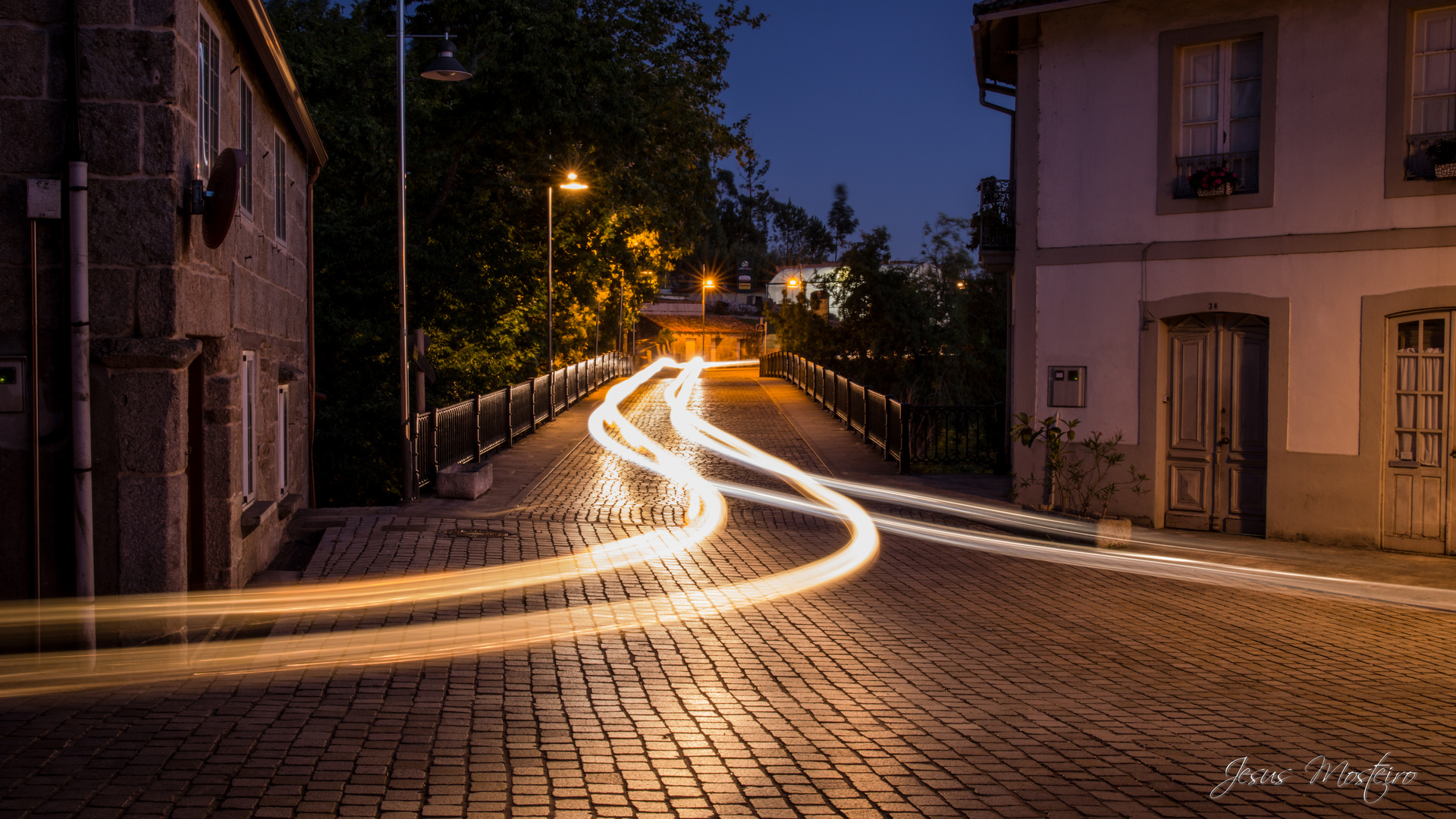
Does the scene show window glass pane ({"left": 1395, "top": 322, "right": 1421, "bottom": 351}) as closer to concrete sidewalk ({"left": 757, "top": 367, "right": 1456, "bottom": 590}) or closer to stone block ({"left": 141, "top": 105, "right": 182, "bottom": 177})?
concrete sidewalk ({"left": 757, "top": 367, "right": 1456, "bottom": 590})

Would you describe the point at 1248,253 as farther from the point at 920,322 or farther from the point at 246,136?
the point at 920,322

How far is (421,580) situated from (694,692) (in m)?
3.89

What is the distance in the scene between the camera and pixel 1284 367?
12.8 metres

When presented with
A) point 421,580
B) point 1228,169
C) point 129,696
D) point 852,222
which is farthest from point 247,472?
point 852,222

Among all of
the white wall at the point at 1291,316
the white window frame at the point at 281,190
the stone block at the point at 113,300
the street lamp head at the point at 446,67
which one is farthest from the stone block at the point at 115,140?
the white wall at the point at 1291,316

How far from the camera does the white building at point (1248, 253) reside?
12180 millimetres

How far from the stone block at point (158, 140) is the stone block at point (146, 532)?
1937 millimetres

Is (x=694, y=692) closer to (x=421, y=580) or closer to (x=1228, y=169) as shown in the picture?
(x=421, y=580)

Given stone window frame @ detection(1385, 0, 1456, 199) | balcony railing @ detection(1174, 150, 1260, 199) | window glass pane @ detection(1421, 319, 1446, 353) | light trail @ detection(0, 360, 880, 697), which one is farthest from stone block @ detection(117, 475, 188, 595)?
stone window frame @ detection(1385, 0, 1456, 199)

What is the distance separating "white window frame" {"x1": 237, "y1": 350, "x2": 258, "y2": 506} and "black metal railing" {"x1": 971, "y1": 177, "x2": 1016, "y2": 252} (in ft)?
34.9

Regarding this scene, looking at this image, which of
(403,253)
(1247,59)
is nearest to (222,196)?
(403,253)

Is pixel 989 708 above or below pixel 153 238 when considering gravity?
below

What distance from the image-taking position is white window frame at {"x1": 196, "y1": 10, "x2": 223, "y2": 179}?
7.82 meters

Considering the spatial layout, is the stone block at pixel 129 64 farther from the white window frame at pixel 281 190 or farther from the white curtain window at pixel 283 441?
the white curtain window at pixel 283 441
